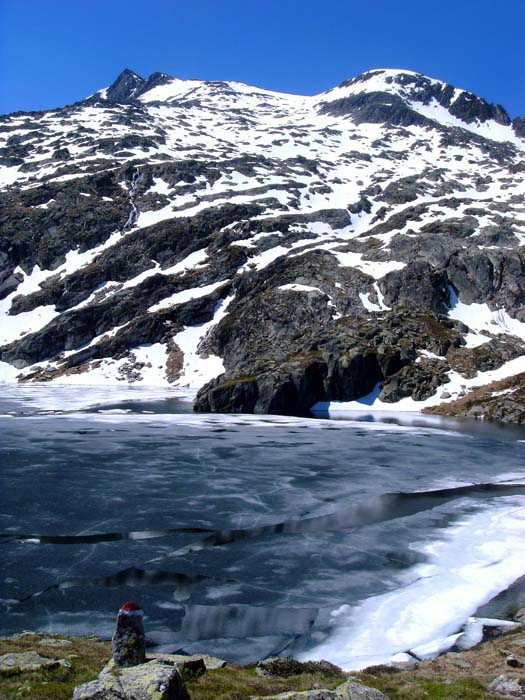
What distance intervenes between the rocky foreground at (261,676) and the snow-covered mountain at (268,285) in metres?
60.5

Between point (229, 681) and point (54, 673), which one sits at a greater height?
point (54, 673)

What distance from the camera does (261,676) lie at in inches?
461

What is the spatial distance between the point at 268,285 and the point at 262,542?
4097 inches

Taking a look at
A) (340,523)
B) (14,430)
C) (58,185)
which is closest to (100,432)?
(14,430)

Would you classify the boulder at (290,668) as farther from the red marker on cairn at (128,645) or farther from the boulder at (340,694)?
the red marker on cairn at (128,645)

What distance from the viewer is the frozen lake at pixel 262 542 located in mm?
15445

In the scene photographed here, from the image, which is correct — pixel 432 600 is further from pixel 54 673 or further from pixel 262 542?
pixel 54 673

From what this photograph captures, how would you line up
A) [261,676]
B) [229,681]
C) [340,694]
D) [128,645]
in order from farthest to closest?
[261,676] → [229,681] → [128,645] → [340,694]

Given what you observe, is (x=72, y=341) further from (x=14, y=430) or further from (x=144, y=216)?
(x=14, y=430)

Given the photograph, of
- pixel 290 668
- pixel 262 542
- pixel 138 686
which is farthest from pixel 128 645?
pixel 262 542

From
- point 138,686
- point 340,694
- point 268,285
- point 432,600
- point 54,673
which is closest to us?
point 138,686

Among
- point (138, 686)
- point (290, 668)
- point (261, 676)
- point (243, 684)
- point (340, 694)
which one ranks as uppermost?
point (138, 686)

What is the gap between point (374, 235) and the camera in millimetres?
143000

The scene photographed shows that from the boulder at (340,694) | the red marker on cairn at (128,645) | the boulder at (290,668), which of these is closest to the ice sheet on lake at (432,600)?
the boulder at (290,668)
